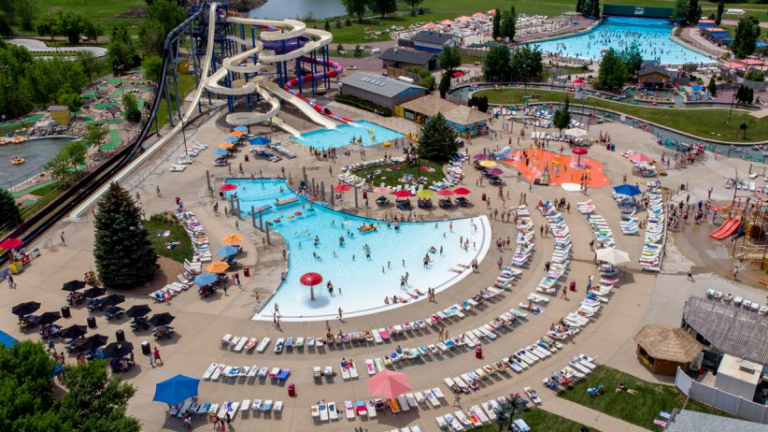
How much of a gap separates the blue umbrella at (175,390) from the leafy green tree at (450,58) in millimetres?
73308

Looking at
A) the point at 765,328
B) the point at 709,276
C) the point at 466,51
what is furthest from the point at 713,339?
the point at 466,51

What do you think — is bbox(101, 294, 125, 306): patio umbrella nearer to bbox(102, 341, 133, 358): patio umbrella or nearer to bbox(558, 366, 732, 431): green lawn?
bbox(102, 341, 133, 358): patio umbrella

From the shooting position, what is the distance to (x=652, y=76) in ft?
287

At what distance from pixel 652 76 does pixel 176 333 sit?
76261mm

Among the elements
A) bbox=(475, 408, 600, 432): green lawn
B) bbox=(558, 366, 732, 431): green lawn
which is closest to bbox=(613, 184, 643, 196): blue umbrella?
bbox=(558, 366, 732, 431): green lawn

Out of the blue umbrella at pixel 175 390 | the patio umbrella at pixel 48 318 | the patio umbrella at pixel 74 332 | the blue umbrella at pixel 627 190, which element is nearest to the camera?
the blue umbrella at pixel 175 390

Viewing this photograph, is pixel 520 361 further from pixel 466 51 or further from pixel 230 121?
pixel 466 51

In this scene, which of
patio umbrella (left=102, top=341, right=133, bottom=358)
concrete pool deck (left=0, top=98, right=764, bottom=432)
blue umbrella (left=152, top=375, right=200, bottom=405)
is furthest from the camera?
patio umbrella (left=102, top=341, right=133, bottom=358)

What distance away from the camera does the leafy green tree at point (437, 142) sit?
61625 mm

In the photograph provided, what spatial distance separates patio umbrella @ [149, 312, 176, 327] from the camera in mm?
35562

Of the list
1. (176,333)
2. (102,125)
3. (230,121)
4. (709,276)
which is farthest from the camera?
(102,125)

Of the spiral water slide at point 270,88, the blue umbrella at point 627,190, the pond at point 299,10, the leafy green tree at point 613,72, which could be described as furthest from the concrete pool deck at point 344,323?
the pond at point 299,10

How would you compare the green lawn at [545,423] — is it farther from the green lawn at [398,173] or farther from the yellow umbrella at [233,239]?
the green lawn at [398,173]

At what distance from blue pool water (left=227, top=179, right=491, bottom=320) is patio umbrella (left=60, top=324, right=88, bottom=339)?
9787mm
